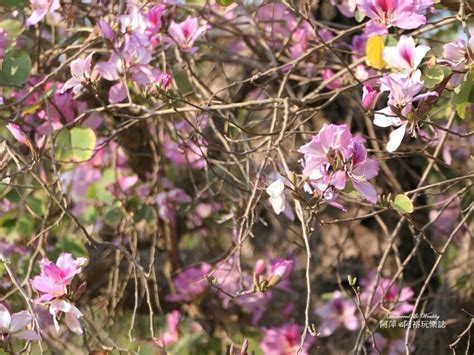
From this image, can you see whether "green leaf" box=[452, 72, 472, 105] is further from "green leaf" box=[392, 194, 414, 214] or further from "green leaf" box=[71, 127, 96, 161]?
"green leaf" box=[71, 127, 96, 161]

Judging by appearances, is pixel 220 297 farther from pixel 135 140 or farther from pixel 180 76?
pixel 180 76

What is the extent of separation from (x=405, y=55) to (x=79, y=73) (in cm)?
51

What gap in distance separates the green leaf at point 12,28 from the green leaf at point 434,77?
86 cm

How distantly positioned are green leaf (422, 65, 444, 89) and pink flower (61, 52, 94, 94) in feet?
1.69

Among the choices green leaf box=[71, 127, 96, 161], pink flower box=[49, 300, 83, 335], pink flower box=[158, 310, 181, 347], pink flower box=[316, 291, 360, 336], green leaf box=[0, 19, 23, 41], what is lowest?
pink flower box=[316, 291, 360, 336]

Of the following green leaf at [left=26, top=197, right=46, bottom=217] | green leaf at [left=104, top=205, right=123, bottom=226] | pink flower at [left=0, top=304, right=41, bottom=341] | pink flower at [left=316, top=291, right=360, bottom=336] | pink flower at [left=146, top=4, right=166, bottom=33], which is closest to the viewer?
pink flower at [left=0, top=304, right=41, bottom=341]

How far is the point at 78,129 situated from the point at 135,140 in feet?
1.48

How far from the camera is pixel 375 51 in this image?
4.08ft

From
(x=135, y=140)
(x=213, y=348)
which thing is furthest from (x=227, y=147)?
(x=213, y=348)

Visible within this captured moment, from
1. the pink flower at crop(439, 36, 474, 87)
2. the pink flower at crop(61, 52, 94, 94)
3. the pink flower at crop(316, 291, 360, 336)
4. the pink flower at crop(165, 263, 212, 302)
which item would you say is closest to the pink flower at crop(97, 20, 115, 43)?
the pink flower at crop(61, 52, 94, 94)

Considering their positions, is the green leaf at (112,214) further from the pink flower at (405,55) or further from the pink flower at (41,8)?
the pink flower at (405,55)

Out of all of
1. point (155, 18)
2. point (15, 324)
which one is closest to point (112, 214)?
point (155, 18)

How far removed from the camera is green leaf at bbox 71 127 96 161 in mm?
1448

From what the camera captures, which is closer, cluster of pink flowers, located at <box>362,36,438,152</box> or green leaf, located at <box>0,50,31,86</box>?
cluster of pink flowers, located at <box>362,36,438,152</box>
